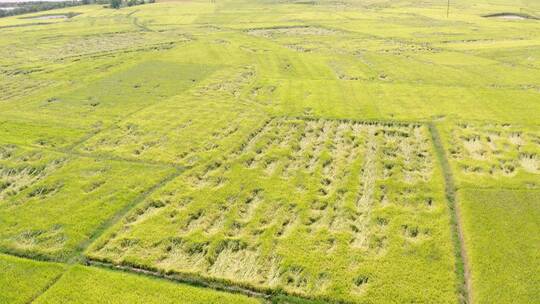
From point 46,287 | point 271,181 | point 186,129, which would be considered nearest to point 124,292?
point 46,287

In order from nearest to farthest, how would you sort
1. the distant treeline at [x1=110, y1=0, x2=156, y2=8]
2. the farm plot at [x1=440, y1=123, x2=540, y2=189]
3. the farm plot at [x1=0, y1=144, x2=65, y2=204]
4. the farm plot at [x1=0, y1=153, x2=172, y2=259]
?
the farm plot at [x1=0, y1=153, x2=172, y2=259] → the farm plot at [x1=440, y1=123, x2=540, y2=189] → the farm plot at [x1=0, y1=144, x2=65, y2=204] → the distant treeline at [x1=110, y1=0, x2=156, y2=8]

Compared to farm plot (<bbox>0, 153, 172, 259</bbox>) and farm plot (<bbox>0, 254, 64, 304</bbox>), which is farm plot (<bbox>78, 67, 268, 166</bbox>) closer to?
farm plot (<bbox>0, 153, 172, 259</bbox>)

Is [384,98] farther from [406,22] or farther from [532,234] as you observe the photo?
[406,22]

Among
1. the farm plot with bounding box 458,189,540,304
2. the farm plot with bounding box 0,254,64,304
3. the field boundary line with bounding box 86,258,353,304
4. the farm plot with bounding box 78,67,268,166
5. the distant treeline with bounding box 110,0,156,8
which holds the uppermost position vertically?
the distant treeline with bounding box 110,0,156,8

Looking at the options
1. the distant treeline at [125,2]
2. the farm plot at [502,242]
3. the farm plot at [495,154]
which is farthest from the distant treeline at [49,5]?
the farm plot at [502,242]

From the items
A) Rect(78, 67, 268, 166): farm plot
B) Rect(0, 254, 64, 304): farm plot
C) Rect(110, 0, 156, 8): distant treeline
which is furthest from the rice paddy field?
Rect(110, 0, 156, 8): distant treeline

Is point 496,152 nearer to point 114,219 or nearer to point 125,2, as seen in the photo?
point 114,219

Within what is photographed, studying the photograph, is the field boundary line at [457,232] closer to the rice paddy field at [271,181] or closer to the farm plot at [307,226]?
the rice paddy field at [271,181]
